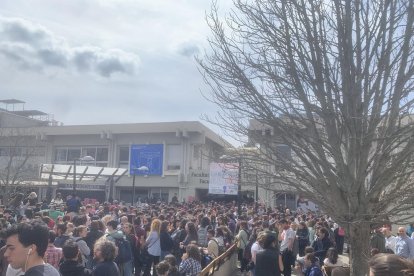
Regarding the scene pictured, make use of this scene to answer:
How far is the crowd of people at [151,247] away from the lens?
152 inches

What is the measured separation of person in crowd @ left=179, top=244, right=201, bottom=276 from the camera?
8281 mm

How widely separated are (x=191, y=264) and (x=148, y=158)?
27627mm

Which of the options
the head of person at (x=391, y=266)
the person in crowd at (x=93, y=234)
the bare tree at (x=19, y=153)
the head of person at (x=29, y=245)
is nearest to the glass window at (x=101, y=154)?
the bare tree at (x=19, y=153)

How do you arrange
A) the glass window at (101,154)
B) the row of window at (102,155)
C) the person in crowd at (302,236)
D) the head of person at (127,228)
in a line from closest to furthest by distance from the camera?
the head of person at (127,228), the person in crowd at (302,236), the row of window at (102,155), the glass window at (101,154)

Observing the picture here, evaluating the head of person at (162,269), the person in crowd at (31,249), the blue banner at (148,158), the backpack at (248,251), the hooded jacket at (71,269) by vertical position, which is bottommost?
the backpack at (248,251)

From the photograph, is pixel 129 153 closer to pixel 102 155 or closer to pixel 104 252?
pixel 102 155

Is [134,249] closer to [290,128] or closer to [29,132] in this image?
[290,128]

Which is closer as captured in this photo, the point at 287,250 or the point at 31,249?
the point at 31,249

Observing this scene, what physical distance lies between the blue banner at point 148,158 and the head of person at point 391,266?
33.4 meters

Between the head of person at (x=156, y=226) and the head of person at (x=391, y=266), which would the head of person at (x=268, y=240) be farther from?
the head of person at (x=391, y=266)

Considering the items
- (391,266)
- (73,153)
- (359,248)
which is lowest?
(359,248)

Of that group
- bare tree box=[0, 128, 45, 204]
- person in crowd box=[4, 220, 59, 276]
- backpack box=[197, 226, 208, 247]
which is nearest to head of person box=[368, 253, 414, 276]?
person in crowd box=[4, 220, 59, 276]

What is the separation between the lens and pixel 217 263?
9.75m

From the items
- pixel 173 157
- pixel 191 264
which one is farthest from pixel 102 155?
pixel 191 264
